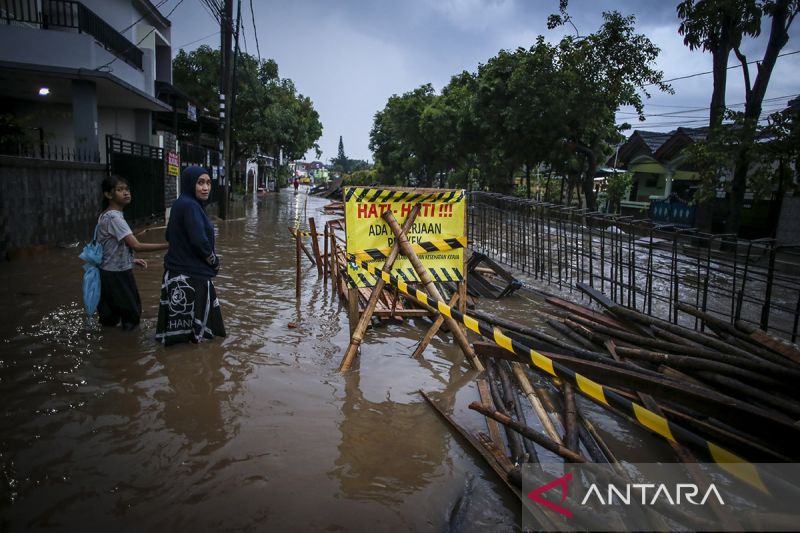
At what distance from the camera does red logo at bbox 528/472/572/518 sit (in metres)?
2.47

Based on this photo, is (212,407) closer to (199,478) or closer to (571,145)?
(199,478)

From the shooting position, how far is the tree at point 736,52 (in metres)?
12.9

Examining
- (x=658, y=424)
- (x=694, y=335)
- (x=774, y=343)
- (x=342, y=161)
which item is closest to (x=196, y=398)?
(x=658, y=424)

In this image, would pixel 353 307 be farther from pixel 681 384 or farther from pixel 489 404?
pixel 681 384

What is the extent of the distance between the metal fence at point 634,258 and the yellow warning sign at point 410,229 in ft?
8.22

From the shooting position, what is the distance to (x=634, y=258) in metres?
6.54

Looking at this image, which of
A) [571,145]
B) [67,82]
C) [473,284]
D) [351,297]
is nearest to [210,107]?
[67,82]

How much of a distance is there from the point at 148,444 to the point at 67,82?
50.1 ft

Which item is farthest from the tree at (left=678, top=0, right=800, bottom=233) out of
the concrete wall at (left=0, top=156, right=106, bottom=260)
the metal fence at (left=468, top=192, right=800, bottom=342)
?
the concrete wall at (left=0, top=156, right=106, bottom=260)

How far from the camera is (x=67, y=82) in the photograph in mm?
14375

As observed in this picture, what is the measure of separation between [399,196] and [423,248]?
58cm

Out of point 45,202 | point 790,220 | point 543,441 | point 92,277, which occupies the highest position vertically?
point 45,202

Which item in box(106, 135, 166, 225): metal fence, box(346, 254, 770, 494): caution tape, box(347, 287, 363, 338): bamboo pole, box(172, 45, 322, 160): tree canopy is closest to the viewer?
box(346, 254, 770, 494): caution tape

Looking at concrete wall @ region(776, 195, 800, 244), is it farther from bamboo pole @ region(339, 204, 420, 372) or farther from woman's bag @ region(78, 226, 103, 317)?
woman's bag @ region(78, 226, 103, 317)
